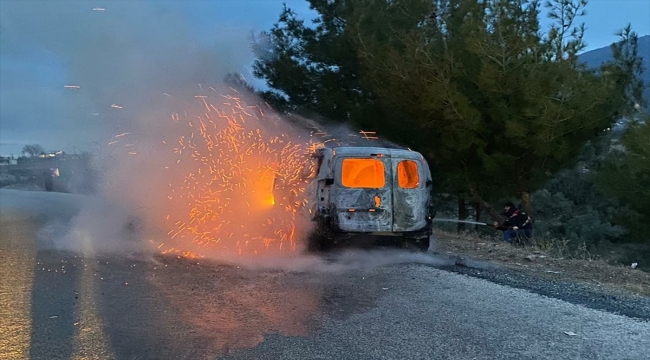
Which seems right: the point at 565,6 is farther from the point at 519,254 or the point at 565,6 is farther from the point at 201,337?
the point at 201,337

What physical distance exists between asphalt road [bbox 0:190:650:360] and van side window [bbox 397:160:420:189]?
1.46 metres

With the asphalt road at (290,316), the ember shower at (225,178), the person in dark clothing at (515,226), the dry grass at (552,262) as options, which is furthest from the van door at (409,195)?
the person in dark clothing at (515,226)

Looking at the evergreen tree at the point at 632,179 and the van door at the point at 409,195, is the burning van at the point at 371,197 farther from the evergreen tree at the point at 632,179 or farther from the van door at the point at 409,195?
the evergreen tree at the point at 632,179

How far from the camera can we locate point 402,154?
10977 mm

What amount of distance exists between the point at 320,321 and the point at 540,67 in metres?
10.7

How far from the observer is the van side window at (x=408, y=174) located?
1091cm

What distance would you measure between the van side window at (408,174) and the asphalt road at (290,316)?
1.46m

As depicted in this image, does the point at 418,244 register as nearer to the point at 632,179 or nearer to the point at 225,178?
the point at 225,178

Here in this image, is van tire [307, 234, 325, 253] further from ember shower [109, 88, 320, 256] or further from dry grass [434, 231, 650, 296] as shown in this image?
dry grass [434, 231, 650, 296]

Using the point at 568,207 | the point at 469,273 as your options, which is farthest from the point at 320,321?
the point at 568,207

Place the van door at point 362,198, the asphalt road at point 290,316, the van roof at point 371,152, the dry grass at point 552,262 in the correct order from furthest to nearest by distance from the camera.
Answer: the van roof at point 371,152 < the van door at point 362,198 < the dry grass at point 552,262 < the asphalt road at point 290,316

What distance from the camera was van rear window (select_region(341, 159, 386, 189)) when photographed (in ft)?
35.2

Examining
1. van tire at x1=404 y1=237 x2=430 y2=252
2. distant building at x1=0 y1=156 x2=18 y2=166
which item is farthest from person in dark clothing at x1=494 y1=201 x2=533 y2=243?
distant building at x1=0 y1=156 x2=18 y2=166

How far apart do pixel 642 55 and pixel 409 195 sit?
10203mm
